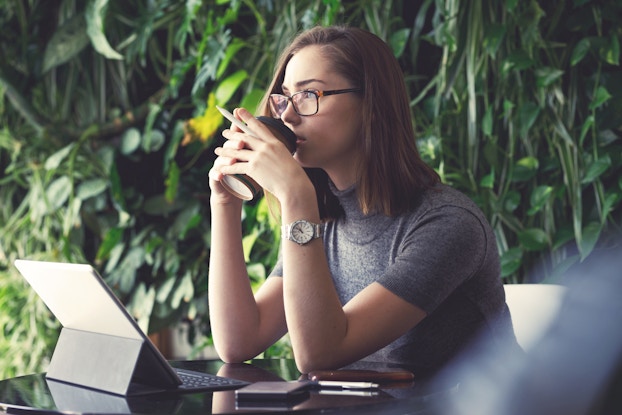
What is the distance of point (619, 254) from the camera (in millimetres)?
2084

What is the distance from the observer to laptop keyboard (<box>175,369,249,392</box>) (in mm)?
1191

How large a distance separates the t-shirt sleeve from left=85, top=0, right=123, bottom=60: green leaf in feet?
5.58

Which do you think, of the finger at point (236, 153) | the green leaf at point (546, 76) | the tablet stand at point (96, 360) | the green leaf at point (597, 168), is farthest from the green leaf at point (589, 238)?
the tablet stand at point (96, 360)

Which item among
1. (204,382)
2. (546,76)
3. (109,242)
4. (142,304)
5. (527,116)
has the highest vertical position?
(546,76)

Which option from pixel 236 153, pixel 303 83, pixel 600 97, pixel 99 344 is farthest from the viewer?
pixel 600 97

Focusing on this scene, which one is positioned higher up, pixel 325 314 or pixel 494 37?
pixel 494 37

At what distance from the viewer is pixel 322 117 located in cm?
152

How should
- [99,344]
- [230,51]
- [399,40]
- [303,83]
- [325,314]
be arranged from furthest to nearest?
[230,51] → [399,40] → [303,83] → [325,314] → [99,344]

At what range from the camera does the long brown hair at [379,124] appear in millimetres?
1551

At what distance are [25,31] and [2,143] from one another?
1.46ft

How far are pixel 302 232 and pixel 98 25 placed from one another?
178 centimetres

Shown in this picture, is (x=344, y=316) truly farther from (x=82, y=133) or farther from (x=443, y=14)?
(x=82, y=133)

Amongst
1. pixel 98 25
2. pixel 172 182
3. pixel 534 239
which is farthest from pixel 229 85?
pixel 534 239

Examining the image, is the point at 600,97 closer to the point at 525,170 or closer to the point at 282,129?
the point at 525,170
